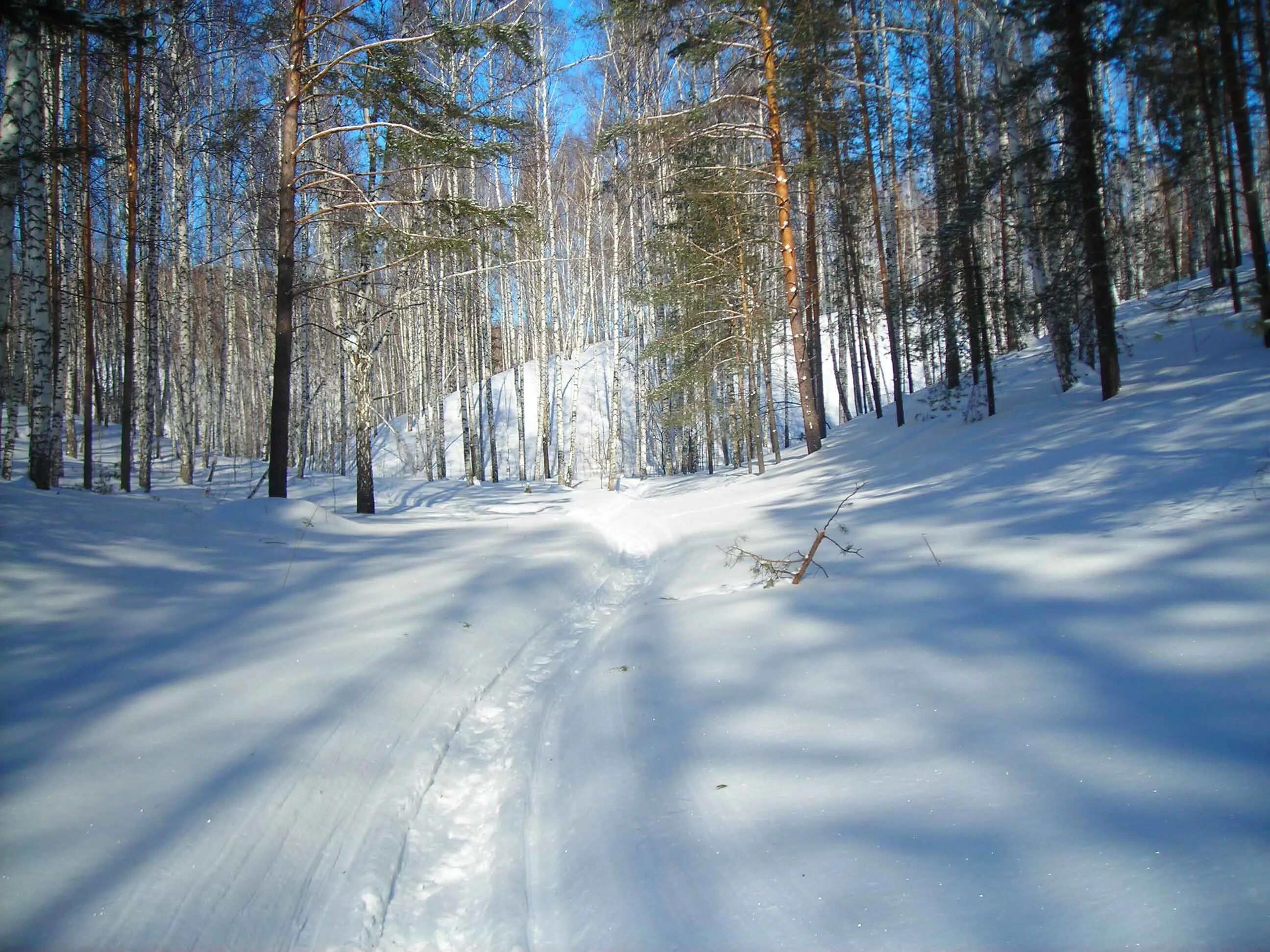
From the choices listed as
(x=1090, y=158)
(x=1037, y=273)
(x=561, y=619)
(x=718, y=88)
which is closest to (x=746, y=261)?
(x=718, y=88)

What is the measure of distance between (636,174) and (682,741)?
11.7 metres

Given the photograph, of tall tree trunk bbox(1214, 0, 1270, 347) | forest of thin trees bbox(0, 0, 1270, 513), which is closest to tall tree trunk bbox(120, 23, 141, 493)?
forest of thin trees bbox(0, 0, 1270, 513)

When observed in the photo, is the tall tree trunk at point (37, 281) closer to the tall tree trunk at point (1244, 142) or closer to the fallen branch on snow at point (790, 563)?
the fallen branch on snow at point (790, 563)

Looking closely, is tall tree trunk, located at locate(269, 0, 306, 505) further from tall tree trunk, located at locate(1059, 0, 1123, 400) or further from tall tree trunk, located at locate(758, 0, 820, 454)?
tall tree trunk, located at locate(1059, 0, 1123, 400)

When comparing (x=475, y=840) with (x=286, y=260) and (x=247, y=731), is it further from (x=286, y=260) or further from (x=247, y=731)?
(x=286, y=260)

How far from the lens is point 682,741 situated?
2910mm

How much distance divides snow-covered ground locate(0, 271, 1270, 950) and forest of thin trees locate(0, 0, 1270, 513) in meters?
3.85

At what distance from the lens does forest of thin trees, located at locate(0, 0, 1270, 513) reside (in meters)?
7.92

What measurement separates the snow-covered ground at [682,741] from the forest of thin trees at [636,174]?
12.6 ft

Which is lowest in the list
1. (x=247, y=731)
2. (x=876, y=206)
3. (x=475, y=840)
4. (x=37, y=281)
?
(x=475, y=840)

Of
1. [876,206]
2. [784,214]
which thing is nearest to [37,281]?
[784,214]

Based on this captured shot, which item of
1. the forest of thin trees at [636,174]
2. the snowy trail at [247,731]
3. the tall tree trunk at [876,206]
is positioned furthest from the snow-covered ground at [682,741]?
the tall tree trunk at [876,206]

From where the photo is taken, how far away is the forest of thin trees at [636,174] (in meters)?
7.92

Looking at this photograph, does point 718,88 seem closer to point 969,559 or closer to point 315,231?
point 315,231
